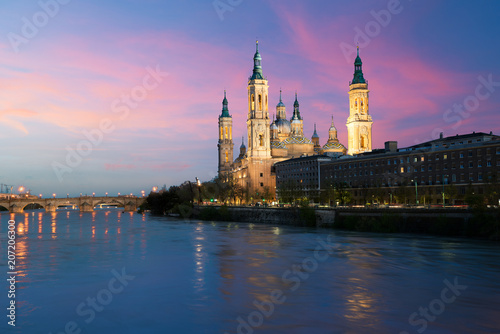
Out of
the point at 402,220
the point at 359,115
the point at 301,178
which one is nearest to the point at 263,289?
the point at 402,220

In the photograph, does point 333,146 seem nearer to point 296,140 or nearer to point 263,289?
point 296,140

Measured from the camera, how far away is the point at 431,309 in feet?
92.1

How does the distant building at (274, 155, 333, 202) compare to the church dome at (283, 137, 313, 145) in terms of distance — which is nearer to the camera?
the distant building at (274, 155, 333, 202)

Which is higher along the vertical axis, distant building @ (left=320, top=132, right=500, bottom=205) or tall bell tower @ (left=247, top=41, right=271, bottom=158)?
tall bell tower @ (left=247, top=41, right=271, bottom=158)

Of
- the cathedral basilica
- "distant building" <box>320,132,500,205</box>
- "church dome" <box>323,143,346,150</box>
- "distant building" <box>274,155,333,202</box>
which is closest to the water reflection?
"distant building" <box>320,132,500,205</box>

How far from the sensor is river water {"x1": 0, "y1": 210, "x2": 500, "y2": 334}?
2583 centimetres

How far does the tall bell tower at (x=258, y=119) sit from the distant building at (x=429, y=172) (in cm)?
5489

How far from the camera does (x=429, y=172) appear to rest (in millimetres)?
94500

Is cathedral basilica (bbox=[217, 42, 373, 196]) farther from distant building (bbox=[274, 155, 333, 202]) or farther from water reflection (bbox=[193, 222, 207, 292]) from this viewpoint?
water reflection (bbox=[193, 222, 207, 292])

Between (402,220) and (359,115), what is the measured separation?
10918cm

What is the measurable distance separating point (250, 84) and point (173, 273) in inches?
5617

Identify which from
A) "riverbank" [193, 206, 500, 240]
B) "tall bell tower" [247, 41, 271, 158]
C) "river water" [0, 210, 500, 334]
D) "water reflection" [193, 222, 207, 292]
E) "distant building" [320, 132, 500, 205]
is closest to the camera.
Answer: "river water" [0, 210, 500, 334]

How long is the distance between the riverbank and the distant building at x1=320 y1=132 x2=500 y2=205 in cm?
1500

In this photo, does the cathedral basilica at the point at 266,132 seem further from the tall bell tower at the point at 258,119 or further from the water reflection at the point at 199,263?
the water reflection at the point at 199,263
